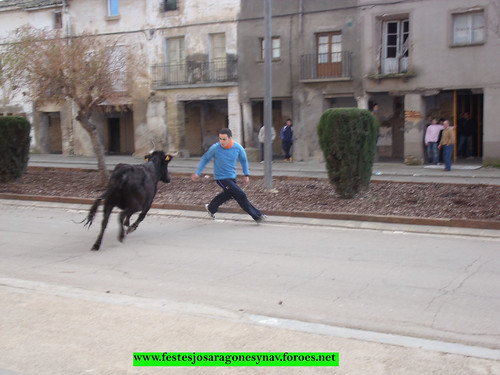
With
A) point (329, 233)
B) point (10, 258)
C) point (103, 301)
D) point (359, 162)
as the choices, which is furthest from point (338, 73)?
point (103, 301)

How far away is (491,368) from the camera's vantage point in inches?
178

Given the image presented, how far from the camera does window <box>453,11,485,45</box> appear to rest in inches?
866

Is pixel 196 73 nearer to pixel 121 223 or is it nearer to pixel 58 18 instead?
pixel 58 18

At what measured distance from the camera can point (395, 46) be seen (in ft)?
78.9

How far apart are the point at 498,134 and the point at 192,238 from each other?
52.2 feet

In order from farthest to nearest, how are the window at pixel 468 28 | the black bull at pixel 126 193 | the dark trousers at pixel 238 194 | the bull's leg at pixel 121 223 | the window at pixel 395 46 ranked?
the window at pixel 395 46 → the window at pixel 468 28 → the dark trousers at pixel 238 194 → the bull's leg at pixel 121 223 → the black bull at pixel 126 193

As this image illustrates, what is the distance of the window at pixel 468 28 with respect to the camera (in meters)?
22.0

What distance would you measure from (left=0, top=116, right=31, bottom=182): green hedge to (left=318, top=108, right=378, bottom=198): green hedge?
9580mm

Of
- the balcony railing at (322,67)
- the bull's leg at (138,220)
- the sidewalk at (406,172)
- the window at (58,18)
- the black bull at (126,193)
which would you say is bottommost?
the sidewalk at (406,172)

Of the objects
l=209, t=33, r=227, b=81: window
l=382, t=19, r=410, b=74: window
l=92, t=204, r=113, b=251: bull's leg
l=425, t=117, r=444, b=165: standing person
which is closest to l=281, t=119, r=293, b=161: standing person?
l=382, t=19, r=410, b=74: window

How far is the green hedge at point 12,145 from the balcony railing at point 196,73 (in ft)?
38.2

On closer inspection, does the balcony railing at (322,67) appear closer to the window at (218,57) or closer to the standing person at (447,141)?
the window at (218,57)

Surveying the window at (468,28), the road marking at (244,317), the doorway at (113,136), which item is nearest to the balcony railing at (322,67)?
the window at (468,28)

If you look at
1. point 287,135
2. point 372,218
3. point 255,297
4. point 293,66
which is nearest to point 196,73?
point 293,66
